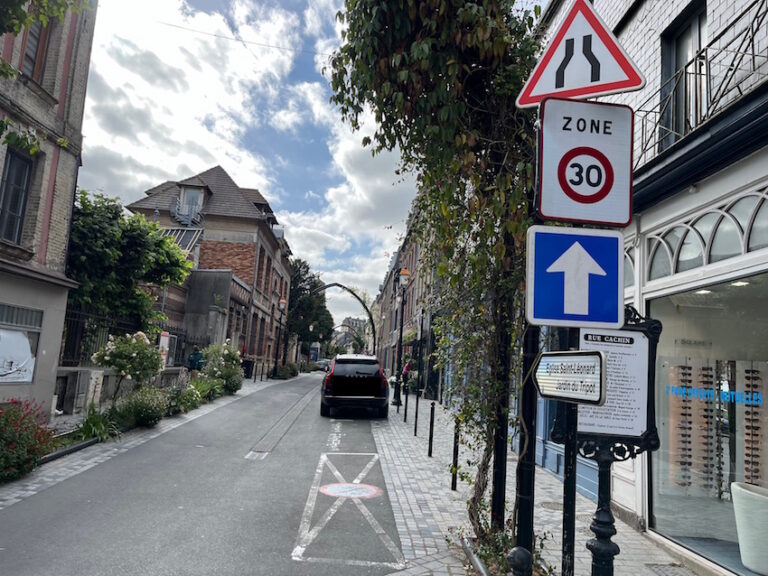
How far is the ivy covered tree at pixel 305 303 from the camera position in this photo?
49.4m

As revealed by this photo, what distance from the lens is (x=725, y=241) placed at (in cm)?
535

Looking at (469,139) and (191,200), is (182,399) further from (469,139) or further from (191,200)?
(191,200)

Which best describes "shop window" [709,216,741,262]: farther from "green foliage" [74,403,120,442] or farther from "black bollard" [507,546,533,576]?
"green foliage" [74,403,120,442]

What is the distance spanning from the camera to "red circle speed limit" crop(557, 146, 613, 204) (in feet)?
9.26

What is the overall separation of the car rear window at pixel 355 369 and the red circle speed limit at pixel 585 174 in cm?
1326

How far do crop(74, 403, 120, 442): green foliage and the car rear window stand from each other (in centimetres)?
636

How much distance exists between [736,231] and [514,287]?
2278 mm

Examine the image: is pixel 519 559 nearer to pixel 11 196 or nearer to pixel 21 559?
pixel 21 559

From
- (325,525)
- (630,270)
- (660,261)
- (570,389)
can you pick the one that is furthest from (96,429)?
(570,389)

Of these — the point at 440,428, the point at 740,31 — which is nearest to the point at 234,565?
the point at 740,31

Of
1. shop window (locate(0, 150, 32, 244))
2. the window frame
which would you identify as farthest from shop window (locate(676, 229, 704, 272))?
the window frame

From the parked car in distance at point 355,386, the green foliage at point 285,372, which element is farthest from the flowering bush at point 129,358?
the green foliage at point 285,372

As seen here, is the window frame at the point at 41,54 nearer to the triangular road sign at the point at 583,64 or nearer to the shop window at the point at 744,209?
the triangular road sign at the point at 583,64

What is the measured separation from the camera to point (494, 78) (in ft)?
15.7
